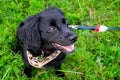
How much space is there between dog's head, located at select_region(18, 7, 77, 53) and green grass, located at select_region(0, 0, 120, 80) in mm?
665

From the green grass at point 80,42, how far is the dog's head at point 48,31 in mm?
665

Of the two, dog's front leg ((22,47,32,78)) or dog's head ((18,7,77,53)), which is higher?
dog's head ((18,7,77,53))

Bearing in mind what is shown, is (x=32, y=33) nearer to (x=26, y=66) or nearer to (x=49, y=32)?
(x=49, y=32)

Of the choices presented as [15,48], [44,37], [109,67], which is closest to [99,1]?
[109,67]

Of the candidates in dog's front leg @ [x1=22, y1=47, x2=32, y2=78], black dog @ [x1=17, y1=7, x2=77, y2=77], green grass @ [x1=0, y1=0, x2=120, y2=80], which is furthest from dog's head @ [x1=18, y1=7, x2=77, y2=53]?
green grass @ [x1=0, y1=0, x2=120, y2=80]

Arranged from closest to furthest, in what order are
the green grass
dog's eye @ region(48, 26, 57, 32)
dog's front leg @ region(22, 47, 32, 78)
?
dog's eye @ region(48, 26, 57, 32) → dog's front leg @ region(22, 47, 32, 78) → the green grass

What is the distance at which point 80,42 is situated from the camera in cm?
357

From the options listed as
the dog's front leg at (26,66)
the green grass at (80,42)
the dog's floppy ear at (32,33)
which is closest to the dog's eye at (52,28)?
the dog's floppy ear at (32,33)

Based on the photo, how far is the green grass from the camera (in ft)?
10.7

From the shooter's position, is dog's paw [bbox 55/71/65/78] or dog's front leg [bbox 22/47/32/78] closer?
dog's front leg [bbox 22/47/32/78]

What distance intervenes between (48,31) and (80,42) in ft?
Result: 3.38

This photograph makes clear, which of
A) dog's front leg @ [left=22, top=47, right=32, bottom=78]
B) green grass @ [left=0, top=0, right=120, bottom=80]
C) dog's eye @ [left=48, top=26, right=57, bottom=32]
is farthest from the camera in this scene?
green grass @ [left=0, top=0, right=120, bottom=80]

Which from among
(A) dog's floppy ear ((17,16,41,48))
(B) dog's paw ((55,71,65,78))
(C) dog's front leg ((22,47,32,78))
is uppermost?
(A) dog's floppy ear ((17,16,41,48))

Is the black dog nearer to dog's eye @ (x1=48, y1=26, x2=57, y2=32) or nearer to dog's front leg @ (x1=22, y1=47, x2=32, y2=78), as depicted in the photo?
dog's eye @ (x1=48, y1=26, x2=57, y2=32)
